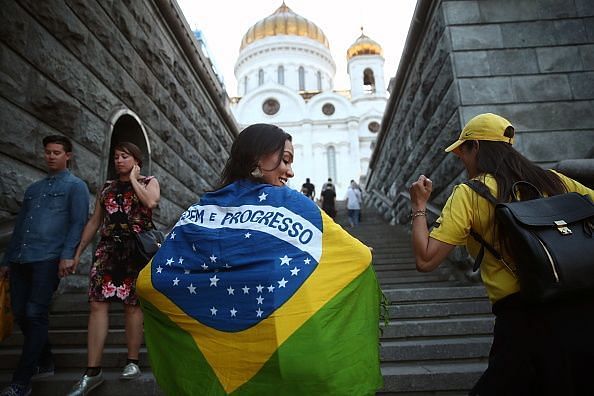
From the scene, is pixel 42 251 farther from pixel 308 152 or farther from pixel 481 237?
pixel 308 152

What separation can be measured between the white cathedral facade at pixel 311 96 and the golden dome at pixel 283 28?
0.11 m

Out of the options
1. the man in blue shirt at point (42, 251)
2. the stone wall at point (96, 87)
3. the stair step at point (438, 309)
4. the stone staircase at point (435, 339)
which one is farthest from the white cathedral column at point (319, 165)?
the man in blue shirt at point (42, 251)

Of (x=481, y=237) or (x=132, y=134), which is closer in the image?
(x=481, y=237)

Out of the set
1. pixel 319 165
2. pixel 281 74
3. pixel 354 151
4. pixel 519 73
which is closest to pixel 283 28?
pixel 281 74

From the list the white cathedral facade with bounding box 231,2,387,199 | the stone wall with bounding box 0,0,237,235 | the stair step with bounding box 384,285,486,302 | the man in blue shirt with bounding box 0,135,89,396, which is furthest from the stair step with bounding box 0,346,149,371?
the white cathedral facade with bounding box 231,2,387,199

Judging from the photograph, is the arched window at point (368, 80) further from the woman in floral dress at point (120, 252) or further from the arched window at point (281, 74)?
the woman in floral dress at point (120, 252)

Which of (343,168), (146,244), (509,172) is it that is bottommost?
(146,244)

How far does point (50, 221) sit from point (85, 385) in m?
1.23

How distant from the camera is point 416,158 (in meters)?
8.47

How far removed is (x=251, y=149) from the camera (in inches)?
76.2

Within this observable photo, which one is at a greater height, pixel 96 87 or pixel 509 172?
pixel 96 87

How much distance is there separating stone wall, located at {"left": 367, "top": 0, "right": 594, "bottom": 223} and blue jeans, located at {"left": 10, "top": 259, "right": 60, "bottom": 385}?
513 cm

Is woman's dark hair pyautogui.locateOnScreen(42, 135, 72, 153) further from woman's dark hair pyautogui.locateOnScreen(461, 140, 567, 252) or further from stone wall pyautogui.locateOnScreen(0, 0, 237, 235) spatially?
woman's dark hair pyautogui.locateOnScreen(461, 140, 567, 252)

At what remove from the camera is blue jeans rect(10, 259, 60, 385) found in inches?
112
